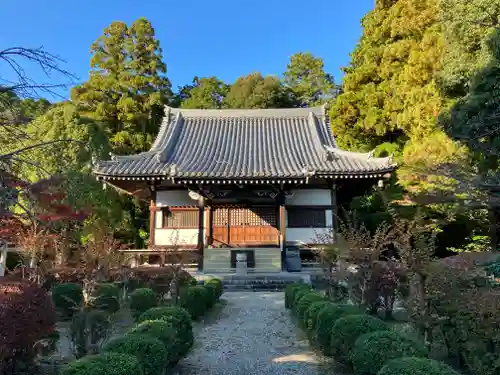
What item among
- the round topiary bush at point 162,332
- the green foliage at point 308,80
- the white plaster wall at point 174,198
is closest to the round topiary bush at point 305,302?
the round topiary bush at point 162,332

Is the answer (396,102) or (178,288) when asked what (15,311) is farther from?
(396,102)

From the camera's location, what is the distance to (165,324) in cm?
485

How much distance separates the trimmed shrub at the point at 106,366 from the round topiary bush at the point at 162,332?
90 cm

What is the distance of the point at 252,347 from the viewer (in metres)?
6.59

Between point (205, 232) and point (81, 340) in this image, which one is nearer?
point (81, 340)

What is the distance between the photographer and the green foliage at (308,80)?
39.9 m

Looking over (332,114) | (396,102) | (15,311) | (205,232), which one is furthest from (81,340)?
(332,114)

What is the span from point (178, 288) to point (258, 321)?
5.80ft

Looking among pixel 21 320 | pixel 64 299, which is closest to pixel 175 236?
pixel 64 299

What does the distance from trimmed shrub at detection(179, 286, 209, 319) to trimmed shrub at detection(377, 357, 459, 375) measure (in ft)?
17.6

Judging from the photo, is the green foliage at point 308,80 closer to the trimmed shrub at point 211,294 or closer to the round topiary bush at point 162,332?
the trimmed shrub at point 211,294

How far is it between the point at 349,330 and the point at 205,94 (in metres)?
36.0

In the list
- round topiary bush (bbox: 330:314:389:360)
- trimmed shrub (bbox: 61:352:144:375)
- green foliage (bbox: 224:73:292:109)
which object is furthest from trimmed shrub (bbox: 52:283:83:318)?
green foliage (bbox: 224:73:292:109)

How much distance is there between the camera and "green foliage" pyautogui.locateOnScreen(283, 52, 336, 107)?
39.9 metres
